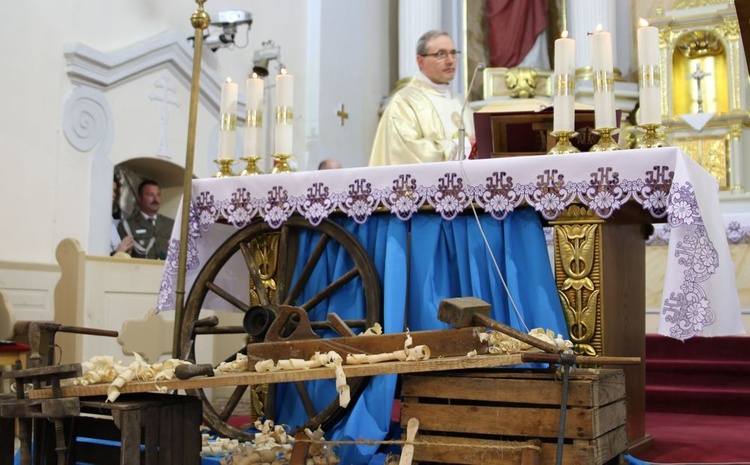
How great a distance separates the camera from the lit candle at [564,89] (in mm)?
3170

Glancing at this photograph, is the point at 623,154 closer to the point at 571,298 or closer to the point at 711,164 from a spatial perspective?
the point at 571,298

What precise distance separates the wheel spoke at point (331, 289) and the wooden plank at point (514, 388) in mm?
749

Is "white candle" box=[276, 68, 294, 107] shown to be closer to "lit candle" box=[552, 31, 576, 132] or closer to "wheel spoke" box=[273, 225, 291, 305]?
"wheel spoke" box=[273, 225, 291, 305]

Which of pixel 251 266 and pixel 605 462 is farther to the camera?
pixel 251 266

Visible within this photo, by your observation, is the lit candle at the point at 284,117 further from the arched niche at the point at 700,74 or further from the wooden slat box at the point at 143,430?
the arched niche at the point at 700,74

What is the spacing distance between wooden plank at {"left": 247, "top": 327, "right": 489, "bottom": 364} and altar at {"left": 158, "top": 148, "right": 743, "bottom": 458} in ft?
1.81

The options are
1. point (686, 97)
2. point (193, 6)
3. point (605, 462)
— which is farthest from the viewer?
point (686, 97)

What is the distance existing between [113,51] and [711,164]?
489cm

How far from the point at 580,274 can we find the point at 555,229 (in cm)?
18

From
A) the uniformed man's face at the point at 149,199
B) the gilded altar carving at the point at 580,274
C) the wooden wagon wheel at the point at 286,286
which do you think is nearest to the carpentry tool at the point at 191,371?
the wooden wagon wheel at the point at 286,286

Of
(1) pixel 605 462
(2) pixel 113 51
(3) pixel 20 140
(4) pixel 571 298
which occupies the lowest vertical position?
(1) pixel 605 462

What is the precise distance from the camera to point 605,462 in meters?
2.55

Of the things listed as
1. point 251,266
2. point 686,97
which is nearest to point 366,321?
point 251,266

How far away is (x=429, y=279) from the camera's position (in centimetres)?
327
